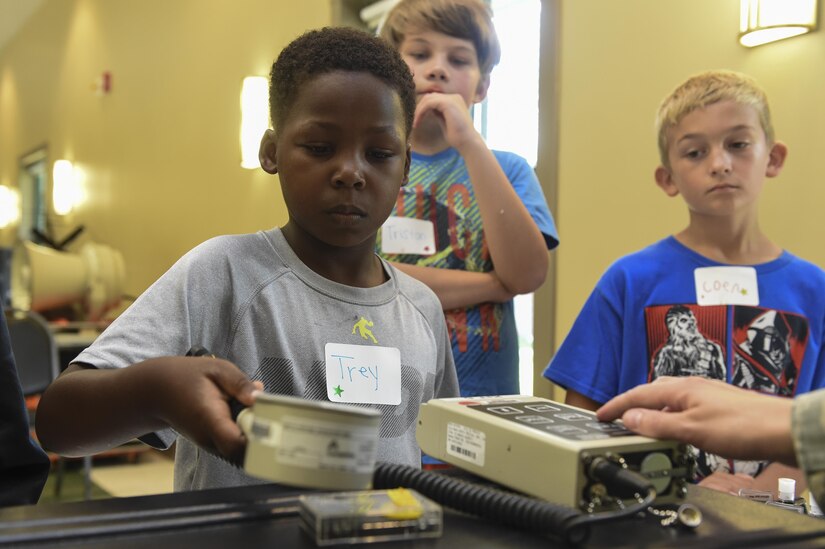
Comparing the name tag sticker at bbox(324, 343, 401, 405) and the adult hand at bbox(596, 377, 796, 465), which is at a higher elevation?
the adult hand at bbox(596, 377, 796, 465)

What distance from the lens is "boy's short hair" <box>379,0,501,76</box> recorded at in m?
1.54

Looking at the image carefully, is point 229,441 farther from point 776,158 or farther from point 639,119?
point 639,119

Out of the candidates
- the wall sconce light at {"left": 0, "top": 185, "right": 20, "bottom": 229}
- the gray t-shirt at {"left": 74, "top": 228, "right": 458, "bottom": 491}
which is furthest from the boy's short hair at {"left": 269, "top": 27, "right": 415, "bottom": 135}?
the wall sconce light at {"left": 0, "top": 185, "right": 20, "bottom": 229}

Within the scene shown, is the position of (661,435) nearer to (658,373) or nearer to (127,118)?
(658,373)

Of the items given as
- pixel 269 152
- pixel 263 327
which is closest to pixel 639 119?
pixel 269 152

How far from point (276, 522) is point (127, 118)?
6522mm

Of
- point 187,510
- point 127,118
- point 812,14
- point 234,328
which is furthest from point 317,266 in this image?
point 127,118

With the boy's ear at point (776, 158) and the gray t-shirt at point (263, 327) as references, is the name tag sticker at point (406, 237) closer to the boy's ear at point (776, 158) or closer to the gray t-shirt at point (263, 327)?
the gray t-shirt at point (263, 327)

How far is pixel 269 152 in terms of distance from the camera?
1.07 meters

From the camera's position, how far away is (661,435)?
62 centimetres

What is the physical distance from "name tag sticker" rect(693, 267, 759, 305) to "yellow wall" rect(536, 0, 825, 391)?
0.47 meters

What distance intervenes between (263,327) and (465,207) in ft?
2.25

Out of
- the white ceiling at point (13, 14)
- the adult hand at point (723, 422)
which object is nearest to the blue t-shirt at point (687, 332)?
the adult hand at point (723, 422)

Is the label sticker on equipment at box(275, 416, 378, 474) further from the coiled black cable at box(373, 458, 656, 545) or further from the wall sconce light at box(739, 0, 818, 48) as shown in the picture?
the wall sconce light at box(739, 0, 818, 48)
